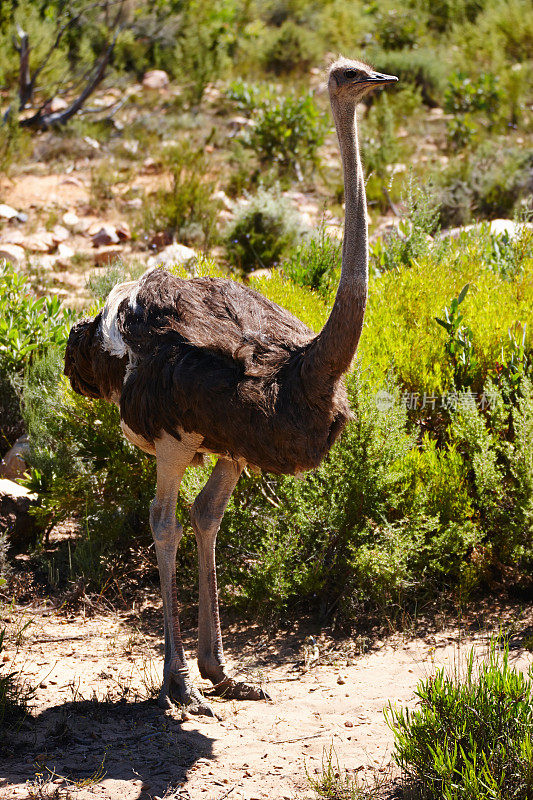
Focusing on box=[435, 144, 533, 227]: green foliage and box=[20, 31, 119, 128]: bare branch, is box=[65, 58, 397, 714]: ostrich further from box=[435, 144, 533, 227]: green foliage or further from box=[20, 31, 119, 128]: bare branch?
box=[20, 31, 119, 128]: bare branch

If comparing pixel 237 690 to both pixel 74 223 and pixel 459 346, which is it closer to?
pixel 459 346

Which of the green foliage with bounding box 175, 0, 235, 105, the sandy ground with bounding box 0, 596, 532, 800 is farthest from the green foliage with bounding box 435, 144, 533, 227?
the sandy ground with bounding box 0, 596, 532, 800

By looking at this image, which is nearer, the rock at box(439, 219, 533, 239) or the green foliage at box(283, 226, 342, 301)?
the green foliage at box(283, 226, 342, 301)

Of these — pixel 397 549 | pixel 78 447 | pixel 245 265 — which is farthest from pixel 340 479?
pixel 245 265

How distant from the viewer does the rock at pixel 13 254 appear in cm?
786

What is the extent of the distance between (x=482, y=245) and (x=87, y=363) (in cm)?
321

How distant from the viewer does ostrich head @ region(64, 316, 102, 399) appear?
151 inches

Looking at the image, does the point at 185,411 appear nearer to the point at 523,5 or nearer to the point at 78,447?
the point at 78,447

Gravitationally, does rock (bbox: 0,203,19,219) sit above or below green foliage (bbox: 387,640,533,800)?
above

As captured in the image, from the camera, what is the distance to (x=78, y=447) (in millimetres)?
5094

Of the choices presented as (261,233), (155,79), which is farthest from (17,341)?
(155,79)

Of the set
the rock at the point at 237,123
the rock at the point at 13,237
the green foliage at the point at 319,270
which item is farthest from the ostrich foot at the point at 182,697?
the rock at the point at 237,123

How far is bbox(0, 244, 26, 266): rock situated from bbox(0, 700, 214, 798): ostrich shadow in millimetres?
5116

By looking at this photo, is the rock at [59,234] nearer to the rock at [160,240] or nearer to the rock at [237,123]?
the rock at [160,240]
